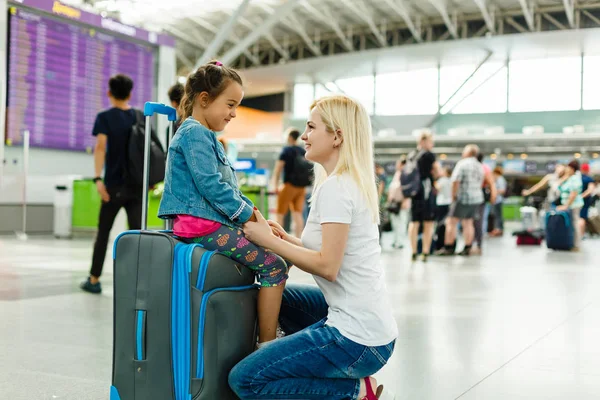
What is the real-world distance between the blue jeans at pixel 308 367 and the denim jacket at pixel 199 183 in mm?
438

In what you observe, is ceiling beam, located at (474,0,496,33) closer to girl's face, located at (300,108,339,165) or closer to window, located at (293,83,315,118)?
window, located at (293,83,315,118)

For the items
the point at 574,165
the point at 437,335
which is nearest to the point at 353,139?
the point at 437,335

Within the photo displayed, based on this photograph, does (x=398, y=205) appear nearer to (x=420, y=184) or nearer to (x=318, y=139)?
(x=420, y=184)

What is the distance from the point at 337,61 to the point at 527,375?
103 feet

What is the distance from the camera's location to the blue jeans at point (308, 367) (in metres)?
2.00

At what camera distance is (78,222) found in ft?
37.6

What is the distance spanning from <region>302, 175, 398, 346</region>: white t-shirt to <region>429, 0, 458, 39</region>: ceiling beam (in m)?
26.4

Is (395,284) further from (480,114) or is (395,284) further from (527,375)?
(480,114)

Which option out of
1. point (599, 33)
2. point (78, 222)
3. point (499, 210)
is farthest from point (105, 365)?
point (599, 33)

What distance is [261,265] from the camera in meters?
2.17

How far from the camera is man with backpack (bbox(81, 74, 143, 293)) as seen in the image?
4867 millimetres

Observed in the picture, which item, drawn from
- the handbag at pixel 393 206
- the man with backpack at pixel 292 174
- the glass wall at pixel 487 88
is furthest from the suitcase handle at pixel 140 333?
the glass wall at pixel 487 88

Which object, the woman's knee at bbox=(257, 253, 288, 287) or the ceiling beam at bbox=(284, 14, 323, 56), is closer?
the woman's knee at bbox=(257, 253, 288, 287)

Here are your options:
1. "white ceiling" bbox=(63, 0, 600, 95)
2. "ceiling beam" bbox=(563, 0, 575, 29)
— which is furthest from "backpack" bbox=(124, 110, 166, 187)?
"ceiling beam" bbox=(563, 0, 575, 29)
